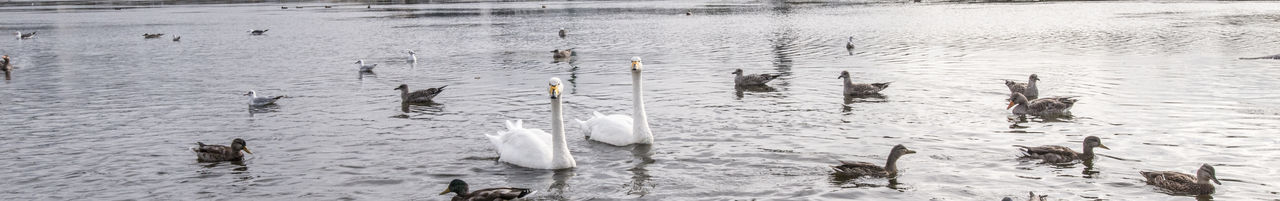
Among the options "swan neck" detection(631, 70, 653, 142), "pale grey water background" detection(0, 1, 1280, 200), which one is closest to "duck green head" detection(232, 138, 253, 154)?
"pale grey water background" detection(0, 1, 1280, 200)

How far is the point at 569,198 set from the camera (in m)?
12.8

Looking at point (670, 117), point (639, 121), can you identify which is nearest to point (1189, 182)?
point (639, 121)

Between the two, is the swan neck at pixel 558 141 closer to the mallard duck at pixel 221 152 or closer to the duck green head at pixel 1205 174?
the mallard duck at pixel 221 152

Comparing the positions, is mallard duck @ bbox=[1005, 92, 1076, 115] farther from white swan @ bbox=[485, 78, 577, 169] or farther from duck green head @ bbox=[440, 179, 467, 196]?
duck green head @ bbox=[440, 179, 467, 196]

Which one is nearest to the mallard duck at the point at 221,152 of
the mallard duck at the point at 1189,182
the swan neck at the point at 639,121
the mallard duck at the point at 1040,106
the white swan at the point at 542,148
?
the white swan at the point at 542,148

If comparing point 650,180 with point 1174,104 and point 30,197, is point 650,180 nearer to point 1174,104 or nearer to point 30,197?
point 30,197

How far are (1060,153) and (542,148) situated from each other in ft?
21.3

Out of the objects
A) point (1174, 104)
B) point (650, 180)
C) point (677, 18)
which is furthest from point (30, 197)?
point (677, 18)

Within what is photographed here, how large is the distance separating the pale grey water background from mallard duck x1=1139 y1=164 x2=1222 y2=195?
0.20 meters

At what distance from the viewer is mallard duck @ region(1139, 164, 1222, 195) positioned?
12195 mm

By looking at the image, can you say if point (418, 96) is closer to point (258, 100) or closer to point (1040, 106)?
point (258, 100)

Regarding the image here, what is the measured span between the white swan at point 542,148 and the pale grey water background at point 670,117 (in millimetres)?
167

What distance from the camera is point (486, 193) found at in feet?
39.8

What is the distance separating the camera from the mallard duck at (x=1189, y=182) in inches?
480
